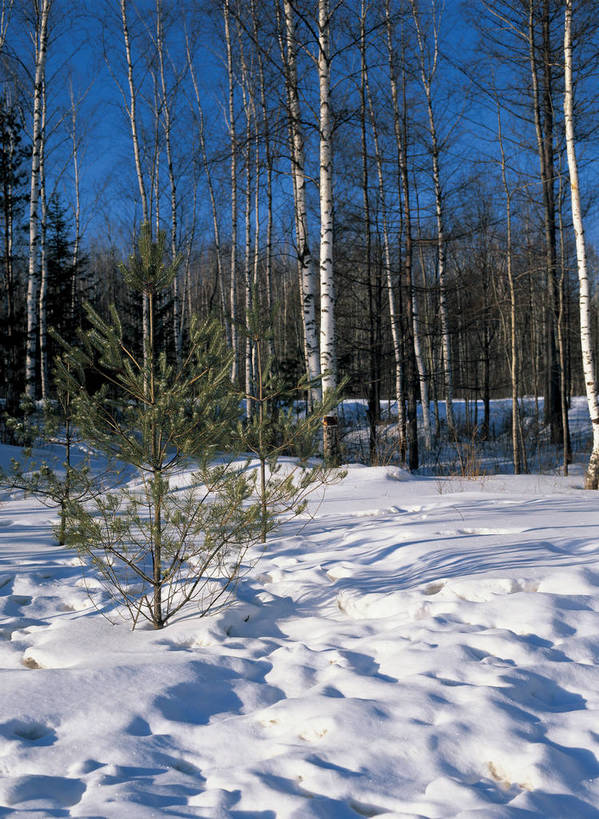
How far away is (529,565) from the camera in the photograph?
10.4 ft

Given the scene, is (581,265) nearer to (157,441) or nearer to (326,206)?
(326,206)

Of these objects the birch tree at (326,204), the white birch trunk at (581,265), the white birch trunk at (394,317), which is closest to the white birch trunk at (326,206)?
the birch tree at (326,204)

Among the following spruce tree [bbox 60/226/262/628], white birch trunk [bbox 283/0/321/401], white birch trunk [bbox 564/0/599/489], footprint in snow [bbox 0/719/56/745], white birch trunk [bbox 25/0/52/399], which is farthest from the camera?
white birch trunk [bbox 25/0/52/399]

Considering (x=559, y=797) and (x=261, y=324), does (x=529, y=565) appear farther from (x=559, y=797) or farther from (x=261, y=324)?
(x=261, y=324)

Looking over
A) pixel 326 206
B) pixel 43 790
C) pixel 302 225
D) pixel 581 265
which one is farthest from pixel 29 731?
pixel 302 225

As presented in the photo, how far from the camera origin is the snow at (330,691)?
5.00 ft

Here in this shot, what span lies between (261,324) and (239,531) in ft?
7.02

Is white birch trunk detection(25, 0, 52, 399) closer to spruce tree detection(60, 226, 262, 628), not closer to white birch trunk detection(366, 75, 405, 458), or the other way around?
white birch trunk detection(366, 75, 405, 458)

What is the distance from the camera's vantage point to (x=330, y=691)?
209 cm

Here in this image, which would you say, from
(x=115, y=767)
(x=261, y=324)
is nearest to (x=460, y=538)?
(x=261, y=324)

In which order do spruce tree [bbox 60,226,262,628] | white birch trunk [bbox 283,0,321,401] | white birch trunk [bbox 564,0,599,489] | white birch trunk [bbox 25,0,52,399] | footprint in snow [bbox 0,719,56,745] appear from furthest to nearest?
white birch trunk [bbox 25,0,52,399] → white birch trunk [bbox 283,0,321,401] → white birch trunk [bbox 564,0,599,489] → spruce tree [bbox 60,226,262,628] → footprint in snow [bbox 0,719,56,745]

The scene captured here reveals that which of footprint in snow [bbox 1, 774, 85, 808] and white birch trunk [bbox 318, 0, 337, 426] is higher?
white birch trunk [bbox 318, 0, 337, 426]

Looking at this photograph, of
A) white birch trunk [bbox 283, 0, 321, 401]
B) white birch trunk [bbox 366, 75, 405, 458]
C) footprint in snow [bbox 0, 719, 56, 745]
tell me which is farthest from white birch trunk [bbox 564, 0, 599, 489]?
footprint in snow [bbox 0, 719, 56, 745]

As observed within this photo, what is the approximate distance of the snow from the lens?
1524 millimetres
